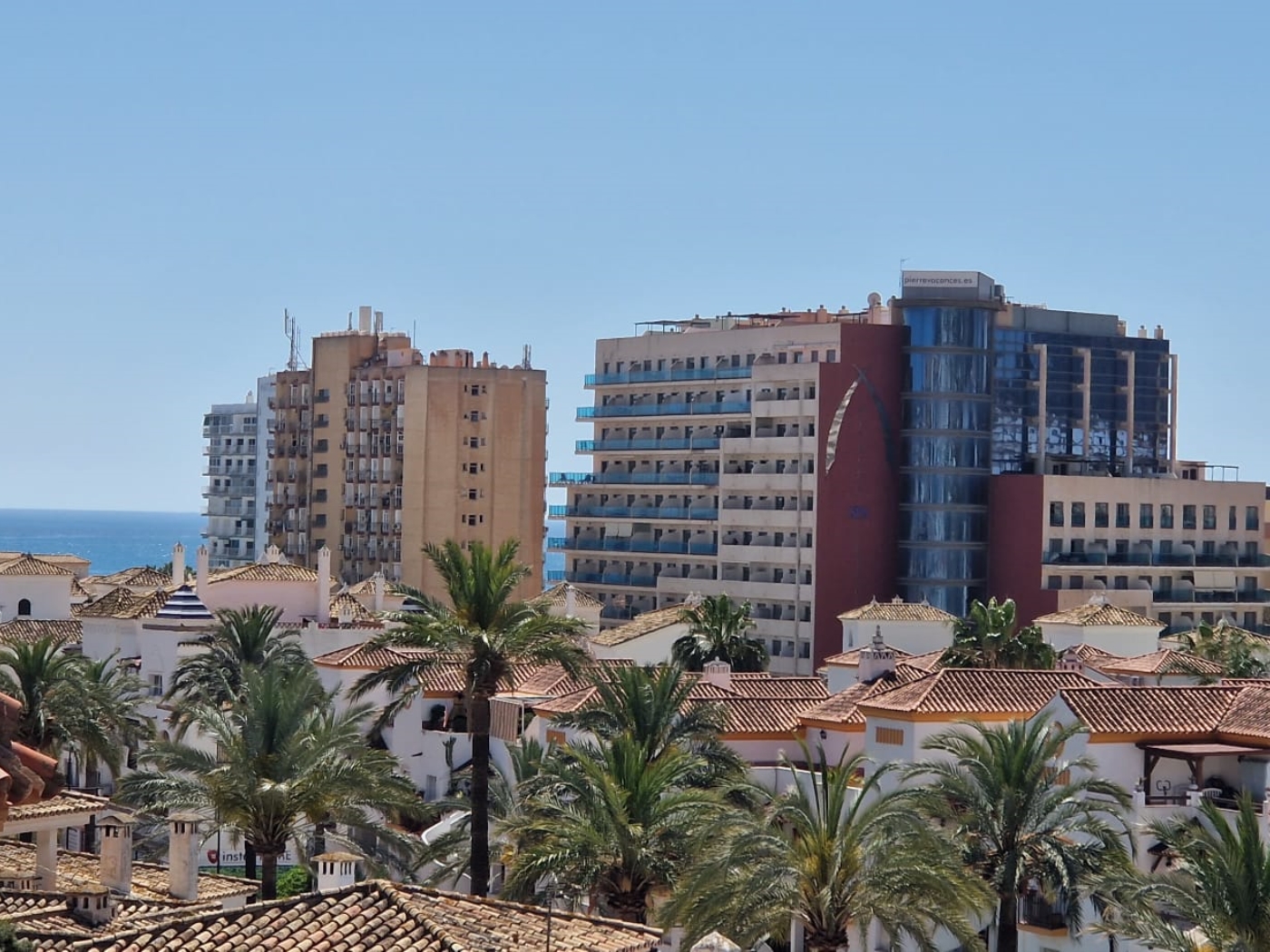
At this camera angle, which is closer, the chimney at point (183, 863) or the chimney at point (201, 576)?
the chimney at point (183, 863)

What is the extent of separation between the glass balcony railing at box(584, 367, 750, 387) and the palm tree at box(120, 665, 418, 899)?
7912 centimetres

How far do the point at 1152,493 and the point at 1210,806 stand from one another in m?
87.8

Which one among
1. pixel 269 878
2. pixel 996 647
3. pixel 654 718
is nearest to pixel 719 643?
pixel 996 647

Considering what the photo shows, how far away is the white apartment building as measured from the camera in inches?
4729

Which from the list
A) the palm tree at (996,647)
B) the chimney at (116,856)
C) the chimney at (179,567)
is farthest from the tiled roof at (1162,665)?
the chimney at (116,856)

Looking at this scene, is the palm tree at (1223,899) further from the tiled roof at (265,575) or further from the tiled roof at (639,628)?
the tiled roof at (265,575)

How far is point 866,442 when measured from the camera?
120562mm

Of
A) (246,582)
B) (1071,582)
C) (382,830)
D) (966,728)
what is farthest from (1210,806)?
(1071,582)

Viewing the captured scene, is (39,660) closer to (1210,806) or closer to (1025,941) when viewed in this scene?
(1025,941)

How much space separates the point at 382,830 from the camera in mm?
48500

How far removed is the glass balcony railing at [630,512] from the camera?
12756 centimetres

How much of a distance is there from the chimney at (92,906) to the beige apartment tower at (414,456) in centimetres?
10282

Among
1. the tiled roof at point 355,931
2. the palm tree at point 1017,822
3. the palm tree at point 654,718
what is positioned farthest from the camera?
the palm tree at point 654,718

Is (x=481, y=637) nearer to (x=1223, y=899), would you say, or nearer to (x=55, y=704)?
(x=1223, y=899)
